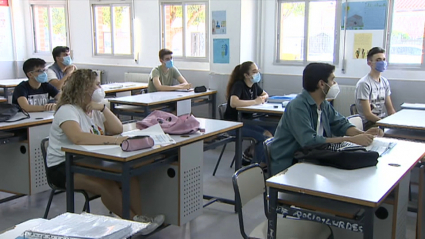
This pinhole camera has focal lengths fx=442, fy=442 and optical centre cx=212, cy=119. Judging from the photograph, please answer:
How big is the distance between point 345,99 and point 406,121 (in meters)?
1.87

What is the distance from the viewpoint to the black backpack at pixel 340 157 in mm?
2270

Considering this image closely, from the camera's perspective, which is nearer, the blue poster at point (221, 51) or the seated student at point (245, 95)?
the seated student at point (245, 95)

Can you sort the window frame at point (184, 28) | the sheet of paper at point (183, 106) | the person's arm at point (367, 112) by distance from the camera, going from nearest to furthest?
1. the person's arm at point (367, 112)
2. the sheet of paper at point (183, 106)
3. the window frame at point (184, 28)

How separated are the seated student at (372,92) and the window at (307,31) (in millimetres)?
1186

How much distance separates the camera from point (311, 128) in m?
2.61

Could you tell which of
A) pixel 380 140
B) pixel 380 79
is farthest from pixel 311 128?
pixel 380 79

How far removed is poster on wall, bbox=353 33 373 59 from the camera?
5.43m

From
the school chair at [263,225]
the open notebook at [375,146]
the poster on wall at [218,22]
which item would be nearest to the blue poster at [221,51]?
the poster on wall at [218,22]

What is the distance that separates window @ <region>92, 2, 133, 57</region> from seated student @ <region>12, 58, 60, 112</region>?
349 centimetres

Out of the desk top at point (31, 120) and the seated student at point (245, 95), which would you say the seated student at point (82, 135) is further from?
the seated student at point (245, 95)

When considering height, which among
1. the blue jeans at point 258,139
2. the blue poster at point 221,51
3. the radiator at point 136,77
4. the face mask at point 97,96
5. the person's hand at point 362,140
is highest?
the blue poster at point 221,51

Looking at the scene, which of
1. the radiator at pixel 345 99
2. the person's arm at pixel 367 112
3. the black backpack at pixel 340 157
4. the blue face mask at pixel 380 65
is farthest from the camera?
the radiator at pixel 345 99

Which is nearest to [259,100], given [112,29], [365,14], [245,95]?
[245,95]

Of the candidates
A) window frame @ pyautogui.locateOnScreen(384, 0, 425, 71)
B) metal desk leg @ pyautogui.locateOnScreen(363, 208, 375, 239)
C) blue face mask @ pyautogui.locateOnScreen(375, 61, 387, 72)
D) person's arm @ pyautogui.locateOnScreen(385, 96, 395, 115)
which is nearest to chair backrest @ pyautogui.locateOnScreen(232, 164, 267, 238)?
metal desk leg @ pyautogui.locateOnScreen(363, 208, 375, 239)
